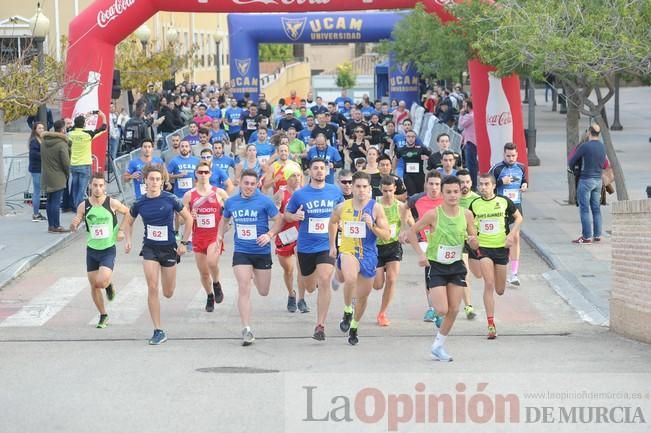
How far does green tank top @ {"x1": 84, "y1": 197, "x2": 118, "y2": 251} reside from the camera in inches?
547

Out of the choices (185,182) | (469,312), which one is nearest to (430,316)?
(469,312)

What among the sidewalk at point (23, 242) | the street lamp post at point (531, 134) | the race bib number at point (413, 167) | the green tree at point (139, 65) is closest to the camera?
the sidewalk at point (23, 242)

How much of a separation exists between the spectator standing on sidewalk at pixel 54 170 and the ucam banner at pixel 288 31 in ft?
77.9

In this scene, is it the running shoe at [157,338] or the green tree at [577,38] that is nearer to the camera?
the running shoe at [157,338]

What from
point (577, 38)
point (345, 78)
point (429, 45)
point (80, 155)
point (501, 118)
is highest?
point (429, 45)

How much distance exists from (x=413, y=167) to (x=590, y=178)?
2.95m

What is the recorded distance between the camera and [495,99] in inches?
954

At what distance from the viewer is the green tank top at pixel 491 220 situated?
13.5m

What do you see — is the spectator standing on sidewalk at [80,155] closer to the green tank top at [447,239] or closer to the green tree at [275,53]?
the green tank top at [447,239]

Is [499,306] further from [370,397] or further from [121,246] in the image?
[121,246]

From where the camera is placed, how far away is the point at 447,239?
40.1 feet

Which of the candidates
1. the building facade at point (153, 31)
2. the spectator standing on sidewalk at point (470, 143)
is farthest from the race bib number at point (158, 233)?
the spectator standing on sidewalk at point (470, 143)

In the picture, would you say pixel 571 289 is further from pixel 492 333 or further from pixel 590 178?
pixel 590 178

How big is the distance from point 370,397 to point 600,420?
179 centimetres
